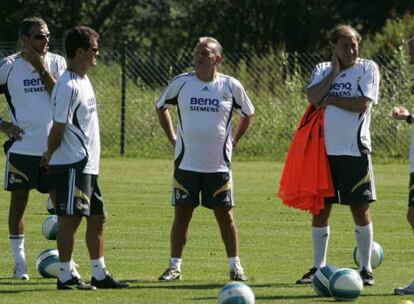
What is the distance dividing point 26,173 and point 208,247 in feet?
8.91

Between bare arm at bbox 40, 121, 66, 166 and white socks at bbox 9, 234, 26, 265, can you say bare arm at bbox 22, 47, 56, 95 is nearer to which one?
bare arm at bbox 40, 121, 66, 166

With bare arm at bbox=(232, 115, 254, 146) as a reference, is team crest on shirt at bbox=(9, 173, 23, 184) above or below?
below

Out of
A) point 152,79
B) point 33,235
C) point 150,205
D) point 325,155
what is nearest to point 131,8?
point 152,79

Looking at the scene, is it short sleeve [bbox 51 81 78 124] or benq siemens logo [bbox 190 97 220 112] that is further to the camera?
benq siemens logo [bbox 190 97 220 112]

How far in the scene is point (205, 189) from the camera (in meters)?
11.4

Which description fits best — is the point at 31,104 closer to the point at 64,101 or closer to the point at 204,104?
the point at 64,101

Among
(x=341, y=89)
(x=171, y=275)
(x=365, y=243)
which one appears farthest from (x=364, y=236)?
(x=171, y=275)

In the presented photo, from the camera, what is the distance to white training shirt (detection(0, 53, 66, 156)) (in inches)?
446

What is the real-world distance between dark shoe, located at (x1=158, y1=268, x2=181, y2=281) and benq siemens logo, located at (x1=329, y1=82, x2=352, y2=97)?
2.03 m

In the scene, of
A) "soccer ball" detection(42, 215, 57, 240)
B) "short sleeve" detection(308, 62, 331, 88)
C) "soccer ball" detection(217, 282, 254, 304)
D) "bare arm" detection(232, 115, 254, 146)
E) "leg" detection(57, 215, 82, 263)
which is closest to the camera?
"soccer ball" detection(217, 282, 254, 304)

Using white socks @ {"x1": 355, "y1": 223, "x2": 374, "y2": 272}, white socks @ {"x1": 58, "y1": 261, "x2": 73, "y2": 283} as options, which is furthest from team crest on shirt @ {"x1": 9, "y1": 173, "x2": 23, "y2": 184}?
white socks @ {"x1": 355, "y1": 223, "x2": 374, "y2": 272}

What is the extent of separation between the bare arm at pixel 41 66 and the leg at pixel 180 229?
1.52 m

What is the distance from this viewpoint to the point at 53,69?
11.4 metres

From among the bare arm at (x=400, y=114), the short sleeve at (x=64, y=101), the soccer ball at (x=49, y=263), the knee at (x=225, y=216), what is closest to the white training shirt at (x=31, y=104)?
the soccer ball at (x=49, y=263)
